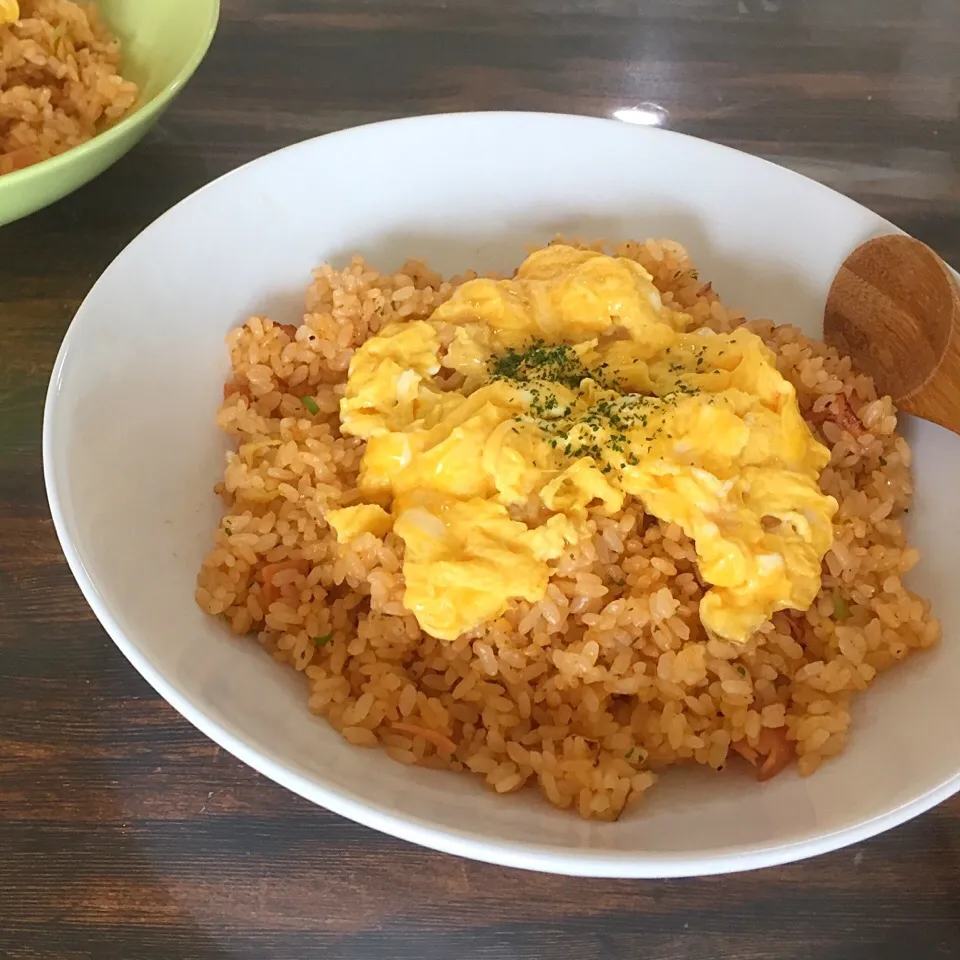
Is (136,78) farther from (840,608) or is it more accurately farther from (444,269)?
(840,608)

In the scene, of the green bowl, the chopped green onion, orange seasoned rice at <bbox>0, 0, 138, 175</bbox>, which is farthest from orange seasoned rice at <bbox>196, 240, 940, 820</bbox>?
orange seasoned rice at <bbox>0, 0, 138, 175</bbox>

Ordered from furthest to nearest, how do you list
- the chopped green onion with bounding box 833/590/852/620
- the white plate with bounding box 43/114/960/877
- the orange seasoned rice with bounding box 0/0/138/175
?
the orange seasoned rice with bounding box 0/0/138/175
the chopped green onion with bounding box 833/590/852/620
the white plate with bounding box 43/114/960/877

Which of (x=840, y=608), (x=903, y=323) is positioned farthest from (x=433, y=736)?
(x=903, y=323)

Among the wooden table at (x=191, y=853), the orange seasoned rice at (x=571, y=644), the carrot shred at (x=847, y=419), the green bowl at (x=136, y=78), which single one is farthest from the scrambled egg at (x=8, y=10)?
the carrot shred at (x=847, y=419)

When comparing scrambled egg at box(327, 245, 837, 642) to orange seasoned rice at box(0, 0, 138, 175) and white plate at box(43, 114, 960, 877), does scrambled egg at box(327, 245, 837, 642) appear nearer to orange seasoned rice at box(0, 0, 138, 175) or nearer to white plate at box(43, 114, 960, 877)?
white plate at box(43, 114, 960, 877)

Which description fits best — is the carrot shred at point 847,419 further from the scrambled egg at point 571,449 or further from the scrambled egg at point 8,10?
the scrambled egg at point 8,10

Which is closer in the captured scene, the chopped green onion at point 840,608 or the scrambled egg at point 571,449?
the scrambled egg at point 571,449

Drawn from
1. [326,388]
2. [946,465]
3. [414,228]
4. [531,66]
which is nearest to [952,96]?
[531,66]
